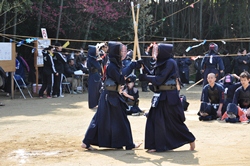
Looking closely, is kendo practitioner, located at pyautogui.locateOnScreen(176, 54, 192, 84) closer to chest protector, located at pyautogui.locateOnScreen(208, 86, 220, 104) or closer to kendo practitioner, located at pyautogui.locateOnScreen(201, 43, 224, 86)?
kendo practitioner, located at pyautogui.locateOnScreen(201, 43, 224, 86)

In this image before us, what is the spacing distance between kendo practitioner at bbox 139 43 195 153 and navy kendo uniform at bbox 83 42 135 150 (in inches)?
13.6

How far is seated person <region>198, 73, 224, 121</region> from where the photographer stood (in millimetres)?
10320

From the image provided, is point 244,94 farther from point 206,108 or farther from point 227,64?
point 227,64

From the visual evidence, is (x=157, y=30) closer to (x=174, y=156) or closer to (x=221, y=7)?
(x=221, y=7)

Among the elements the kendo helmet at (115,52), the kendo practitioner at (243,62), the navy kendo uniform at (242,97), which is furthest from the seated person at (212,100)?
the kendo practitioner at (243,62)

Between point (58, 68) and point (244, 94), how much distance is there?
6.76m

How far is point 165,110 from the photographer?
287 inches

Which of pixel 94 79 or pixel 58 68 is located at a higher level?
pixel 58 68

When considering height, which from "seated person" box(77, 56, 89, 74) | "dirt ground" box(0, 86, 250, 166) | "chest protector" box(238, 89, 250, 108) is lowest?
"dirt ground" box(0, 86, 250, 166)

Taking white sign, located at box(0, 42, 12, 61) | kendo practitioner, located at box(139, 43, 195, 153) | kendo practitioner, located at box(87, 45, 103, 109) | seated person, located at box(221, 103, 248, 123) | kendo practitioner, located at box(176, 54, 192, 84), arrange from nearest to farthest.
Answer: kendo practitioner, located at box(139, 43, 195, 153) < seated person, located at box(221, 103, 248, 123) < kendo practitioner, located at box(87, 45, 103, 109) < white sign, located at box(0, 42, 12, 61) < kendo practitioner, located at box(176, 54, 192, 84)

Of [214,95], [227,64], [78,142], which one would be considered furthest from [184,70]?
[78,142]

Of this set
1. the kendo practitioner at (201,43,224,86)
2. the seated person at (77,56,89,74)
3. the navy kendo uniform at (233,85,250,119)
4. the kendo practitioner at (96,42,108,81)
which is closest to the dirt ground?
the navy kendo uniform at (233,85,250,119)

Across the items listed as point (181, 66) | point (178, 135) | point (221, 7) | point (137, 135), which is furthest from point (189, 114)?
point (221, 7)

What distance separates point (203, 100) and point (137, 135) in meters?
2.43
